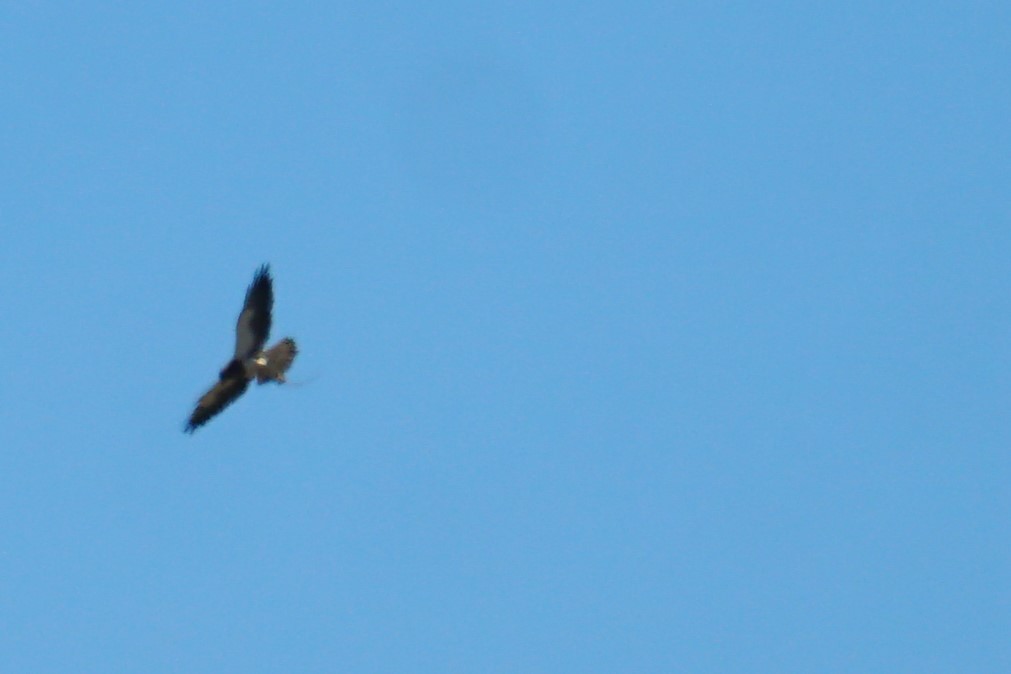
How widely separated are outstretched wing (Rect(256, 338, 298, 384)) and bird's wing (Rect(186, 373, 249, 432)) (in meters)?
0.43

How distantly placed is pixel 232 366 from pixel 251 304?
84cm

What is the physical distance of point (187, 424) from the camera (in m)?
39.7

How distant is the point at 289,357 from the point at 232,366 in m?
0.81

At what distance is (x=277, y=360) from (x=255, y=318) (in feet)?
2.01

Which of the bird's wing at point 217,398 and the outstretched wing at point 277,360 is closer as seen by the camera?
the outstretched wing at point 277,360

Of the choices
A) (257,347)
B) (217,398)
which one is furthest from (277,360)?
(217,398)

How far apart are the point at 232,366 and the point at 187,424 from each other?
121 centimetres

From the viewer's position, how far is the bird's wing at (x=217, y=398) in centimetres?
3916

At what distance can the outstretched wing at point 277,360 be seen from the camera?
38.7m

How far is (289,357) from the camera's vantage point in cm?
3872

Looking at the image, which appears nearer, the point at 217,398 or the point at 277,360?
the point at 277,360

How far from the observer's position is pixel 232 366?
1535 inches

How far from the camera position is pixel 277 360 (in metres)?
38.7

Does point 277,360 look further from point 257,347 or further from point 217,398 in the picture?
point 217,398
